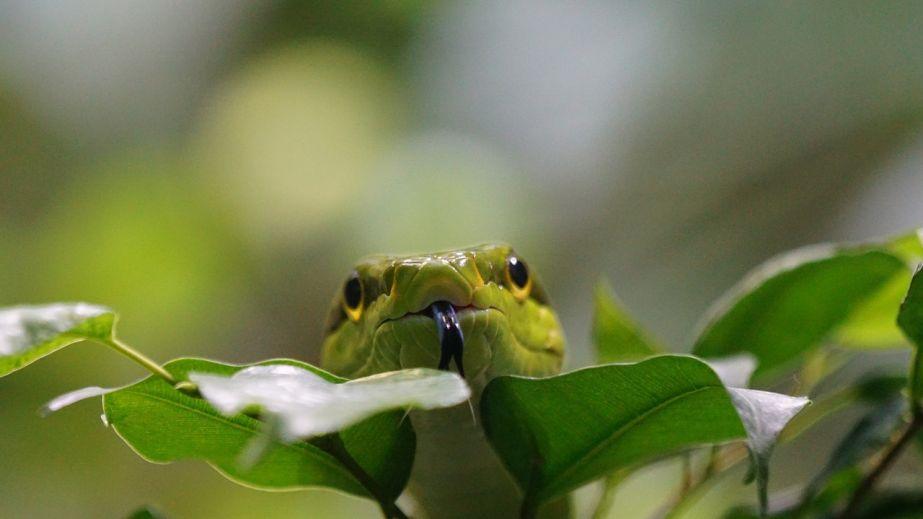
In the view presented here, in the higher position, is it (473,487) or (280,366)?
(280,366)

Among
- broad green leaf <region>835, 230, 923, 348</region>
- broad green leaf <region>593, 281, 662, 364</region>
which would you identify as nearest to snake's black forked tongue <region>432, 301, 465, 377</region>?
broad green leaf <region>593, 281, 662, 364</region>

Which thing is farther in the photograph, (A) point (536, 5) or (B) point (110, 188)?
(A) point (536, 5)

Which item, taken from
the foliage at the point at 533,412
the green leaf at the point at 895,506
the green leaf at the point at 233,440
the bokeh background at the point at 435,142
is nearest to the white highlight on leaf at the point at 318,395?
the foliage at the point at 533,412

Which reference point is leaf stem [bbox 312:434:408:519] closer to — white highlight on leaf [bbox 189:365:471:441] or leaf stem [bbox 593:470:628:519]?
white highlight on leaf [bbox 189:365:471:441]

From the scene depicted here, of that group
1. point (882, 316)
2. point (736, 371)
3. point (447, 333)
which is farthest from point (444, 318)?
point (882, 316)

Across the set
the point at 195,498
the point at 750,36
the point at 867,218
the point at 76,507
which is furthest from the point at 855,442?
the point at 750,36

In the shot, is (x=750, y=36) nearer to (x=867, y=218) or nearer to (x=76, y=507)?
(x=867, y=218)

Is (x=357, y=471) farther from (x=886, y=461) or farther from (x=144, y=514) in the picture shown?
(x=886, y=461)
